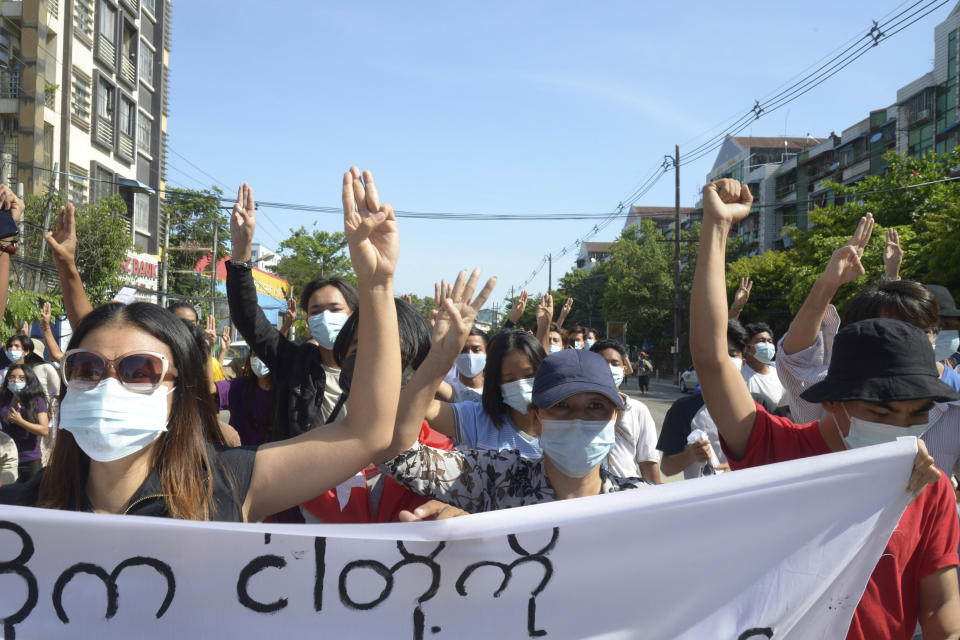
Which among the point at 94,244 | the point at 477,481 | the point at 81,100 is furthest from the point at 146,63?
the point at 477,481

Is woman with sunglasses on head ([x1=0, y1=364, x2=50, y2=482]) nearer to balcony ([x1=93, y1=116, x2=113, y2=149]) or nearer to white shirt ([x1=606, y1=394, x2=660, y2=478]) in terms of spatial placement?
white shirt ([x1=606, y1=394, x2=660, y2=478])

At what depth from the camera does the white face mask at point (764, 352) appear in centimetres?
581

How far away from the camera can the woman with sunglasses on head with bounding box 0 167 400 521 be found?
2.13m

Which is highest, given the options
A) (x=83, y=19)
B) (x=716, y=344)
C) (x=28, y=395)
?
(x=83, y=19)

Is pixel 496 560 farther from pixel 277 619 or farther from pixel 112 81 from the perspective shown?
pixel 112 81

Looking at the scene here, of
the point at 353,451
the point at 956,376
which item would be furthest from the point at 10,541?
the point at 956,376

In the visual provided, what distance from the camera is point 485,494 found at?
260 cm

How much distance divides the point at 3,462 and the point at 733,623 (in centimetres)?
568

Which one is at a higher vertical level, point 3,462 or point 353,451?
point 353,451

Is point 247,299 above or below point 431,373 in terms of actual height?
above

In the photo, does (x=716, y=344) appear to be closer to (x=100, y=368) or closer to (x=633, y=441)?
(x=100, y=368)

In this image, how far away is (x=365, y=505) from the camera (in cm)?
293

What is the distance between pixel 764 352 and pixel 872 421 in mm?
3627

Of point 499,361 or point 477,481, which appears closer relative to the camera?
point 477,481
